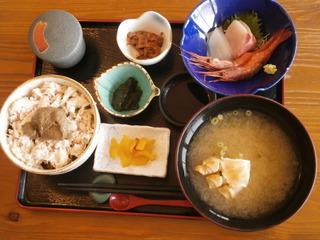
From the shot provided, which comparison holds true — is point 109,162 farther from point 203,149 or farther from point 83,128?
point 203,149

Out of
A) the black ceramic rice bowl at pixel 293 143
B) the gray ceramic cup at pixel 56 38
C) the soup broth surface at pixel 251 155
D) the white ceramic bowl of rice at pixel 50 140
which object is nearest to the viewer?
the black ceramic rice bowl at pixel 293 143

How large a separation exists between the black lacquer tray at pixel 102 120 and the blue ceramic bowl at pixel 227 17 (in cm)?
13

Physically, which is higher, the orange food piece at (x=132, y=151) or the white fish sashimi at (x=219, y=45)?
the white fish sashimi at (x=219, y=45)

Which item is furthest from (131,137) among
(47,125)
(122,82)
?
(47,125)

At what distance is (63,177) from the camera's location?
184 cm

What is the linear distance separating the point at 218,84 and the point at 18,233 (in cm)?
141

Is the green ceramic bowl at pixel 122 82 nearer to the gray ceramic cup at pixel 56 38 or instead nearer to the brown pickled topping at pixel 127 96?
the brown pickled topping at pixel 127 96

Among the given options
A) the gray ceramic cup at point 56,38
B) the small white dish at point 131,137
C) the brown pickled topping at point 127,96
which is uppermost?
the gray ceramic cup at point 56,38

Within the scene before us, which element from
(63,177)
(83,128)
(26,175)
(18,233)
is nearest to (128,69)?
(83,128)

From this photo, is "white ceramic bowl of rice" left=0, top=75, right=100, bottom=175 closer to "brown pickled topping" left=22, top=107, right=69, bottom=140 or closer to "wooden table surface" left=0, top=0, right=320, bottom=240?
"brown pickled topping" left=22, top=107, right=69, bottom=140

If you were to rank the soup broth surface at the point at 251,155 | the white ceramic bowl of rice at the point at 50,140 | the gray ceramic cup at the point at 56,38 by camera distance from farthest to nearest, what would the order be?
the gray ceramic cup at the point at 56,38 < the white ceramic bowl of rice at the point at 50,140 < the soup broth surface at the point at 251,155

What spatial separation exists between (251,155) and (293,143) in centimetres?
21

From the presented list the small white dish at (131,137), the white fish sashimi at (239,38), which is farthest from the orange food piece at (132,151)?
the white fish sashimi at (239,38)

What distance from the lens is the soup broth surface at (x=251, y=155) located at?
1.59m
